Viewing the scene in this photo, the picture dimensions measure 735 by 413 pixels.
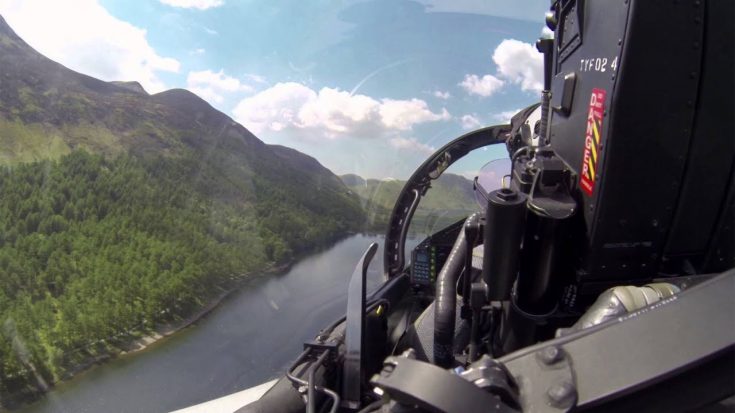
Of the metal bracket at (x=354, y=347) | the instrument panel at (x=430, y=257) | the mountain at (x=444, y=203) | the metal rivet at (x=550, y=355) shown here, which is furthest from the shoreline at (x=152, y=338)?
the metal rivet at (x=550, y=355)

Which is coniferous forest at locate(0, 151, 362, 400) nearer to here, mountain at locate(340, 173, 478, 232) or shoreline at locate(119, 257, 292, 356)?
shoreline at locate(119, 257, 292, 356)

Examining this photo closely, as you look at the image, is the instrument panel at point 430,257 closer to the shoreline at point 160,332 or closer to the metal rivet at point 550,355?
the shoreline at point 160,332

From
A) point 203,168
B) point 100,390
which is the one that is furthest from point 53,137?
point 100,390

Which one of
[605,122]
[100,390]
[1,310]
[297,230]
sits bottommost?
[100,390]

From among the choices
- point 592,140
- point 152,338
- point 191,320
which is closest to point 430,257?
point 592,140

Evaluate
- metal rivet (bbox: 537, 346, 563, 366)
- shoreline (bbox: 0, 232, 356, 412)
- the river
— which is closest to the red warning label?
metal rivet (bbox: 537, 346, 563, 366)

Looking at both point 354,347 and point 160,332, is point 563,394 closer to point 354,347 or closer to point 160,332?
point 354,347

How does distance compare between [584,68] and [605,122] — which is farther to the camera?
[584,68]

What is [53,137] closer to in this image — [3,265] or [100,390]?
[3,265]
